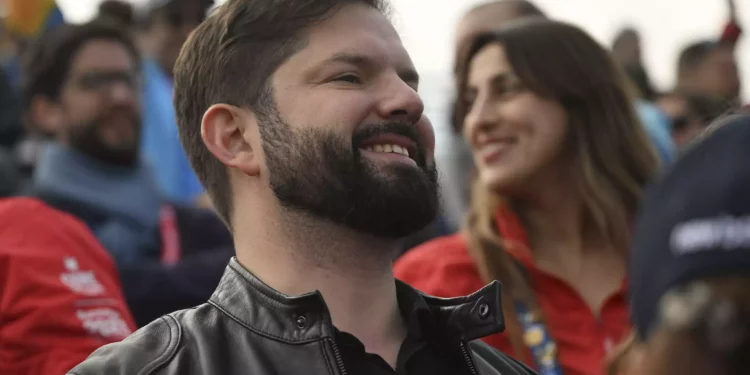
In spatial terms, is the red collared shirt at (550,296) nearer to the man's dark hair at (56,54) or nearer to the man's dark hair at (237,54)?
the man's dark hair at (237,54)

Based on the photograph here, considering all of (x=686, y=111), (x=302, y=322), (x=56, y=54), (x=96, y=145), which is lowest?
(x=686, y=111)

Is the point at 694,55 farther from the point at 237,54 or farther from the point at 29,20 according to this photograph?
the point at 237,54

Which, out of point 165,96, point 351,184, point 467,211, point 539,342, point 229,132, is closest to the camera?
point 351,184

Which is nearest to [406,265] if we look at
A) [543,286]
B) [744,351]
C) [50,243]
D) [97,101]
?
[543,286]

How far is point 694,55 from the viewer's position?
8000 mm

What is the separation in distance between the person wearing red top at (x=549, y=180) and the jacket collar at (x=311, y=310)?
1.17 metres

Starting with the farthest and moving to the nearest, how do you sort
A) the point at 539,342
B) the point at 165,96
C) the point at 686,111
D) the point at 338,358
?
the point at 686,111, the point at 165,96, the point at 539,342, the point at 338,358

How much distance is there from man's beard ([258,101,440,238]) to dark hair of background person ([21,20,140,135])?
2670 millimetres

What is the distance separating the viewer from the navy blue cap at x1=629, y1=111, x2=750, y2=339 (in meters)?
1.28

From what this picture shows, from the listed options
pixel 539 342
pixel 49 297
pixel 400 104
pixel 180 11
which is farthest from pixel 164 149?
pixel 400 104

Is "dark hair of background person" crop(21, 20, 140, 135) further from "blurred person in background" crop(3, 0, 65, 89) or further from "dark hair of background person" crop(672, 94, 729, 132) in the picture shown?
"dark hair of background person" crop(672, 94, 729, 132)

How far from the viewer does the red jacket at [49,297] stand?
3.38 metres

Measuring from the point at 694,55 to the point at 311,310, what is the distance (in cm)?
608

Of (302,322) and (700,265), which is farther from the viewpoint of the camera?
(302,322)
